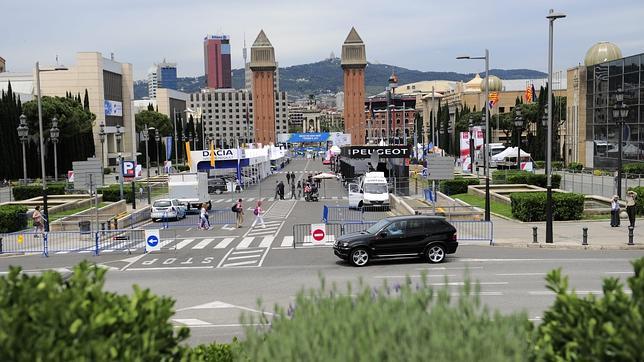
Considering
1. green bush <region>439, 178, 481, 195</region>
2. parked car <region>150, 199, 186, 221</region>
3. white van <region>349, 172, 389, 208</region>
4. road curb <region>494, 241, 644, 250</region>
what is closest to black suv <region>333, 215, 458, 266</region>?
road curb <region>494, 241, 644, 250</region>

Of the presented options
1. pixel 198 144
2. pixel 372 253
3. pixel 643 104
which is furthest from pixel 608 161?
pixel 198 144

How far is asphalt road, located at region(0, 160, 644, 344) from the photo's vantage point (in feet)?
55.7

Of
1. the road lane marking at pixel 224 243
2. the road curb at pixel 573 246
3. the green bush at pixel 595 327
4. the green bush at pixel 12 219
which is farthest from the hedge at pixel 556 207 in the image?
the green bush at pixel 595 327

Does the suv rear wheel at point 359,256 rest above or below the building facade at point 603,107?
below

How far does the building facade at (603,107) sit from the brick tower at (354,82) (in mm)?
96868

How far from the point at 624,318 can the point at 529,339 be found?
1043 millimetres

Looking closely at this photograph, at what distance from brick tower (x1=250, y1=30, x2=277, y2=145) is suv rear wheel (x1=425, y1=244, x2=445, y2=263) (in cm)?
16427

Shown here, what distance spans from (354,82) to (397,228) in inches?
6416

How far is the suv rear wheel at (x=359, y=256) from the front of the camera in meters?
22.8

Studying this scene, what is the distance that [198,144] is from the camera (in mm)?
150875

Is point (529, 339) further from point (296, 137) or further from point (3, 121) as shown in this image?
point (296, 137)

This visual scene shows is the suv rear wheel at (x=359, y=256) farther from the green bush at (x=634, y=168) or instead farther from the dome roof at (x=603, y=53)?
the dome roof at (x=603, y=53)

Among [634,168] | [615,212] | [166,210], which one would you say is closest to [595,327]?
[615,212]

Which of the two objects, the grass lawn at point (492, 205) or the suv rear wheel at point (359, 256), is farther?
the grass lawn at point (492, 205)
